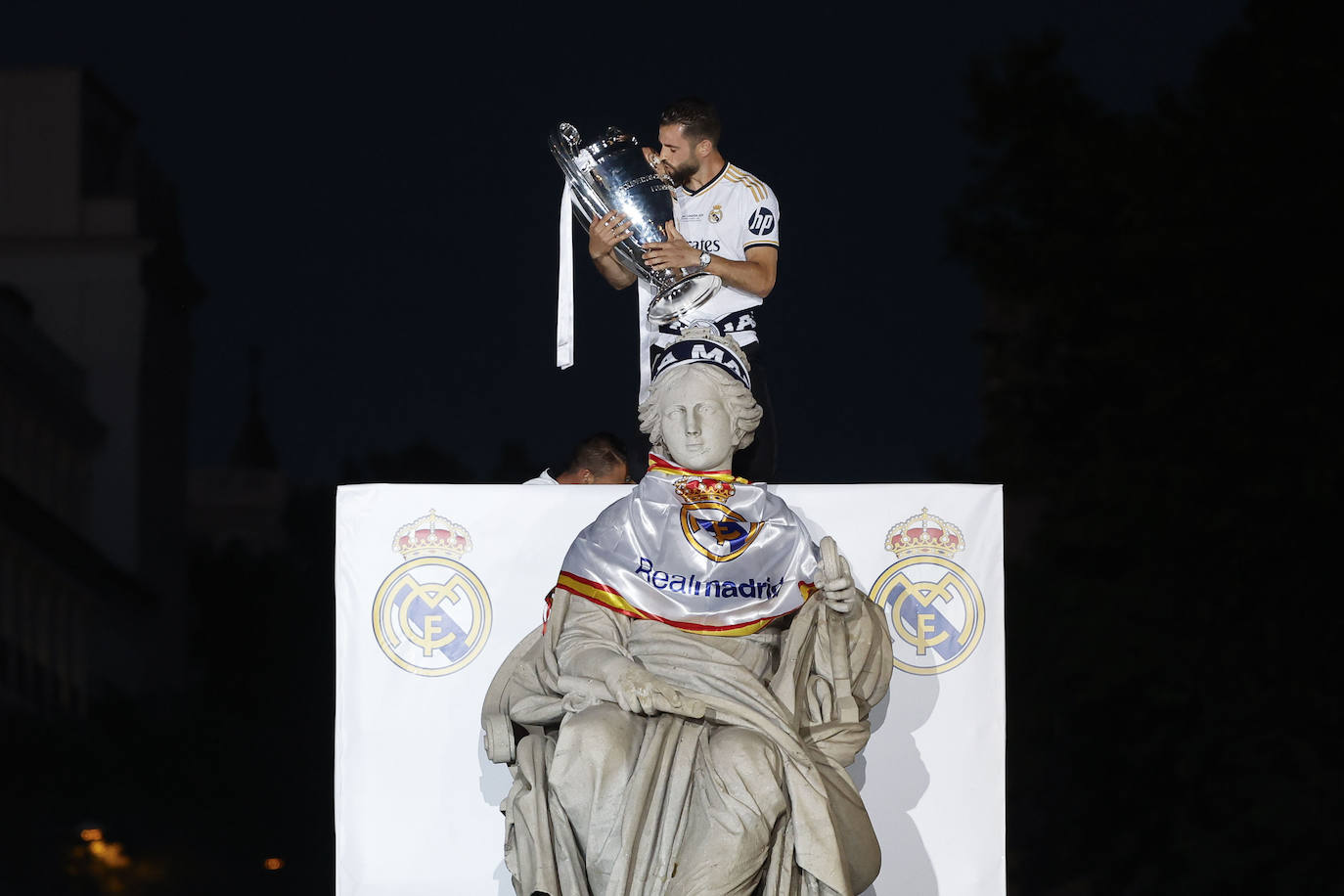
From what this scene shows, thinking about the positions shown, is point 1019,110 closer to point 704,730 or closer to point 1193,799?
point 1193,799

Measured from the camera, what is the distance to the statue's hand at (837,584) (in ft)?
14.6

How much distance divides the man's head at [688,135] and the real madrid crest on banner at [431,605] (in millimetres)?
1011

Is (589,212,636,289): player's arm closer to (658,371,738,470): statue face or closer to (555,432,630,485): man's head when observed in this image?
(658,371,738,470): statue face

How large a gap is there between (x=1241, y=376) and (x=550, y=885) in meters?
6.29

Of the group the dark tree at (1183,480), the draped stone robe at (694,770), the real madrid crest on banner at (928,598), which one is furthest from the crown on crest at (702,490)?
the dark tree at (1183,480)

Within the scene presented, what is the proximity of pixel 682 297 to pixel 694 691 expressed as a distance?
42.5 inches

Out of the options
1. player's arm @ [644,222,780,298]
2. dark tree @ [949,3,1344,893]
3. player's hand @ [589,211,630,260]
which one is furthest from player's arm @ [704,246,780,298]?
dark tree @ [949,3,1344,893]

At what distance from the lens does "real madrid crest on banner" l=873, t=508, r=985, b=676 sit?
16.6ft

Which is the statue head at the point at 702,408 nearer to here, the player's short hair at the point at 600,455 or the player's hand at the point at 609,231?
the player's hand at the point at 609,231

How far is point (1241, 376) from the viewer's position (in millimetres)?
9844

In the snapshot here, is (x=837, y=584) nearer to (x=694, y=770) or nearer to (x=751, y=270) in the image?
(x=694, y=770)

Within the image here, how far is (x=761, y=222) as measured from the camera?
5141 millimetres

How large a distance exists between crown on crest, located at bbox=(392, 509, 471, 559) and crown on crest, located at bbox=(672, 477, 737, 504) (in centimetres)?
65

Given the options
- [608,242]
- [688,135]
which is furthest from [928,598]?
[688,135]
